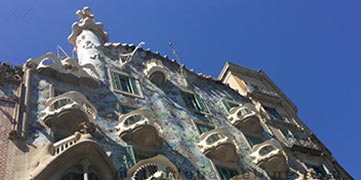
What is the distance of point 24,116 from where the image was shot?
1831 cm

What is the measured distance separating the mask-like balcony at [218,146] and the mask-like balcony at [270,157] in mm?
1564

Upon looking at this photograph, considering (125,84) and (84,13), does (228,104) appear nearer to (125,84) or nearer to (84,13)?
(125,84)

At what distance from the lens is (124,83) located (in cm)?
2500

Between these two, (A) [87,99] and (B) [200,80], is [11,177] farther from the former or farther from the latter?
(B) [200,80]

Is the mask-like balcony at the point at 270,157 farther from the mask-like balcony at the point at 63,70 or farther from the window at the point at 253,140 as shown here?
the mask-like balcony at the point at 63,70

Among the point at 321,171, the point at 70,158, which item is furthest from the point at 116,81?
the point at 321,171

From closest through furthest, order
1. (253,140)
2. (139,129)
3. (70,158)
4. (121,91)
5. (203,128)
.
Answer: (70,158)
(139,129)
(121,91)
(203,128)
(253,140)

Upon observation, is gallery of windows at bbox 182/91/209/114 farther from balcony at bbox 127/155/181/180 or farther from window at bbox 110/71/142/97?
balcony at bbox 127/155/181/180

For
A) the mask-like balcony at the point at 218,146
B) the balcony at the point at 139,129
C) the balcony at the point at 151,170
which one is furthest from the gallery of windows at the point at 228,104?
the balcony at the point at 151,170

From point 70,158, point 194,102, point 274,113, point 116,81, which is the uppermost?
point 274,113

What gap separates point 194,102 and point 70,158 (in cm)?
1174

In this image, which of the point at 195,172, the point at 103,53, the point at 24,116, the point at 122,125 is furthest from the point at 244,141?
the point at 24,116

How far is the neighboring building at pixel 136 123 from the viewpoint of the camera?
1662 cm

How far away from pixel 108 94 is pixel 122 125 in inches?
122
